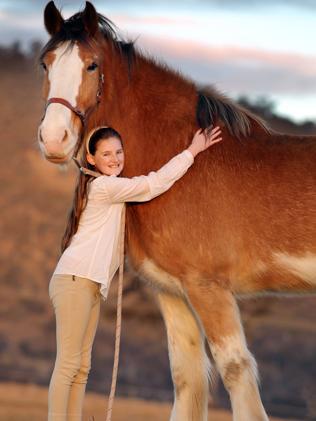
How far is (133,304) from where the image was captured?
20375 millimetres

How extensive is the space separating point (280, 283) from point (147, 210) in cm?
102

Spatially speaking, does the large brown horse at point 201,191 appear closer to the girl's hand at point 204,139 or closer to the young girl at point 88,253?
the girl's hand at point 204,139

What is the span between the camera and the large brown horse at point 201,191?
246 inches

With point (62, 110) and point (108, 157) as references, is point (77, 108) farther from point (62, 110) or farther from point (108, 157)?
point (108, 157)

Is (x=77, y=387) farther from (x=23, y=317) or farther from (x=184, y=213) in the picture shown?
(x=23, y=317)

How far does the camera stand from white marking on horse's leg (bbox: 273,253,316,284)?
6.40 metres

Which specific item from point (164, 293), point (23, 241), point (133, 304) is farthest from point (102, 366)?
point (164, 293)

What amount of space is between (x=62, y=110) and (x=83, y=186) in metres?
0.55

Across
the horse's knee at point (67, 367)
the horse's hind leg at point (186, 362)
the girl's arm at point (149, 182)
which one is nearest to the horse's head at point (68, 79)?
the girl's arm at point (149, 182)

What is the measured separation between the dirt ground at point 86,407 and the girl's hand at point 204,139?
4.32 m

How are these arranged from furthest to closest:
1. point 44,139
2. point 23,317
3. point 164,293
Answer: point 23,317 < point 164,293 < point 44,139

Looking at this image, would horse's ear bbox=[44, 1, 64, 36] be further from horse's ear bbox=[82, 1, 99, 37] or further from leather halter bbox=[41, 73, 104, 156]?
leather halter bbox=[41, 73, 104, 156]

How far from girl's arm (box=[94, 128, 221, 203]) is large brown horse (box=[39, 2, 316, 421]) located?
15 centimetres

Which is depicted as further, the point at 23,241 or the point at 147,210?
the point at 23,241
